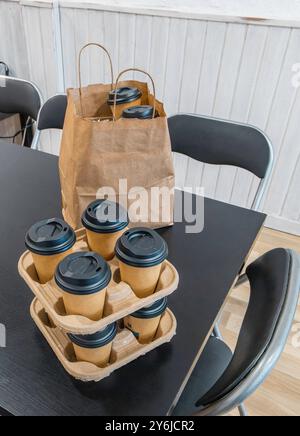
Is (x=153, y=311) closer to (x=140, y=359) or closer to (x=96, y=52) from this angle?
(x=140, y=359)

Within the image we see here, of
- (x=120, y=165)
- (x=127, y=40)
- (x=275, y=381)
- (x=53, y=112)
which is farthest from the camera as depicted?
(x=127, y=40)

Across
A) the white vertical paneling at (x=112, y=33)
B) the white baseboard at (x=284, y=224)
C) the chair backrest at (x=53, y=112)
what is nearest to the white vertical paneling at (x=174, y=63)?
the white vertical paneling at (x=112, y=33)

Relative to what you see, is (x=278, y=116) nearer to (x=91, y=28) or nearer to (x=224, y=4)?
(x=224, y=4)

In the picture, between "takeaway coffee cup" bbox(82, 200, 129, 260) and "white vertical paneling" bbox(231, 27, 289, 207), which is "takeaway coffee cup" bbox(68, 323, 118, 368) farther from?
"white vertical paneling" bbox(231, 27, 289, 207)

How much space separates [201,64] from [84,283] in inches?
60.2

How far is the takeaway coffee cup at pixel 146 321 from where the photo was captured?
0.50 m

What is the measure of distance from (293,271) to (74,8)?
1.83m

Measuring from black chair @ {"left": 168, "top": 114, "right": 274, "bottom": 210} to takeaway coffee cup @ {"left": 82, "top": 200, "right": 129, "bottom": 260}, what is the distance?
2.18 ft

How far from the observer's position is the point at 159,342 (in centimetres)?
53

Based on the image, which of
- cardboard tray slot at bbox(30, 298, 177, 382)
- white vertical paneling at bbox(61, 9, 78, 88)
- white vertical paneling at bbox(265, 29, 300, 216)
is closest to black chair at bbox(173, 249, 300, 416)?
cardboard tray slot at bbox(30, 298, 177, 382)

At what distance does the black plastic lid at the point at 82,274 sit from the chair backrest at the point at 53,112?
3.44 ft

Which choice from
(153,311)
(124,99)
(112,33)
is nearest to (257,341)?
(153,311)

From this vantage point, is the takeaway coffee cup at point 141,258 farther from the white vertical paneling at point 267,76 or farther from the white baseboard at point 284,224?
the white baseboard at point 284,224

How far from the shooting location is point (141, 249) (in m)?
0.47
